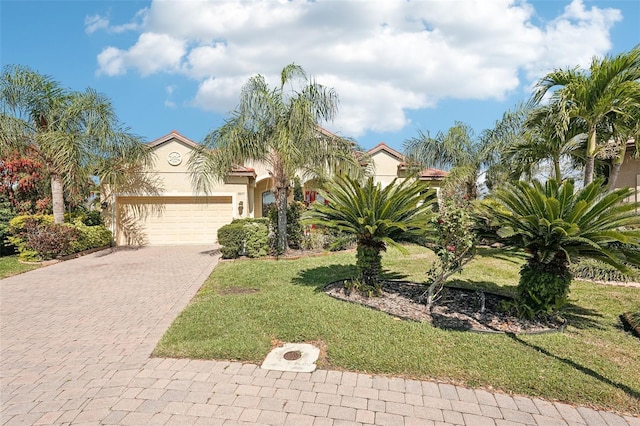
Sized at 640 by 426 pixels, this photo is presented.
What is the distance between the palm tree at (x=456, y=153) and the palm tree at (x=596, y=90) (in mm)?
6483

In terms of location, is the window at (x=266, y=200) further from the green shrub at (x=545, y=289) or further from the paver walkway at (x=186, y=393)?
the green shrub at (x=545, y=289)

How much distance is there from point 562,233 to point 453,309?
2238mm

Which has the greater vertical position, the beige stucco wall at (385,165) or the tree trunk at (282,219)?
the beige stucco wall at (385,165)

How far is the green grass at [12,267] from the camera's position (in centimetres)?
1105

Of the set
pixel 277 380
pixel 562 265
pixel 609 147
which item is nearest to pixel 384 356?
pixel 277 380

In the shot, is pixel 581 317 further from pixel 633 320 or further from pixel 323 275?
pixel 323 275

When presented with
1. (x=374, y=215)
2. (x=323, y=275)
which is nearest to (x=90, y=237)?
(x=323, y=275)

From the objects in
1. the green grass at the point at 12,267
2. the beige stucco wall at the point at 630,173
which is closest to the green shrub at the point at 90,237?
the green grass at the point at 12,267

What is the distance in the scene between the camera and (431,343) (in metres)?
4.97

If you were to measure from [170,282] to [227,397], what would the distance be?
6568 millimetres

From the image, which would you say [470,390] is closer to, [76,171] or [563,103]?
[563,103]

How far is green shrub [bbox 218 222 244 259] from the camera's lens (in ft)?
42.3

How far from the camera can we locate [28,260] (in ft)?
42.2

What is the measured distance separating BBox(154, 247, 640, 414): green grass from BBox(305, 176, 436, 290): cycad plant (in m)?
1.28
